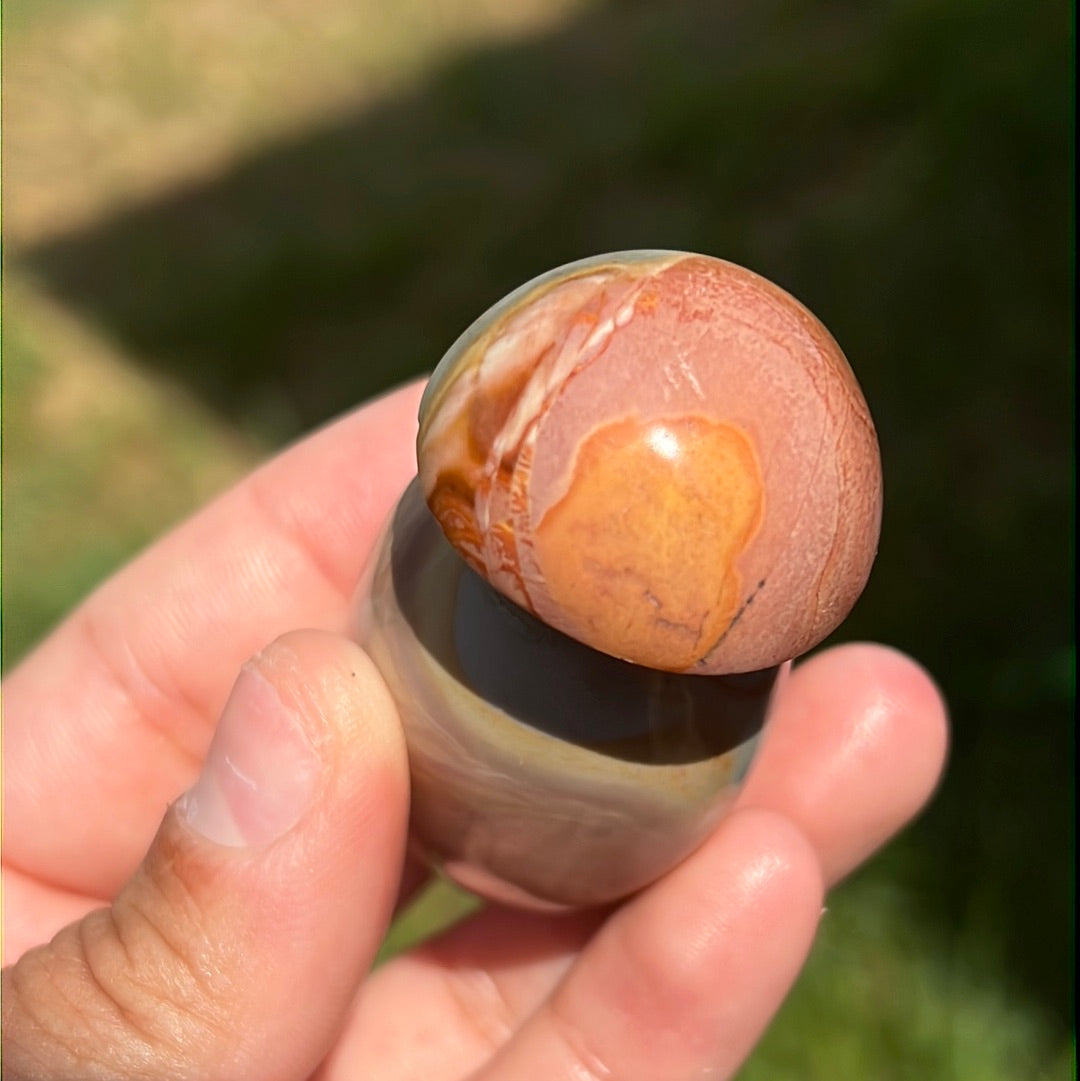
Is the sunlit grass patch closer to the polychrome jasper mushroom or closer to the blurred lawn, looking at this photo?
the blurred lawn

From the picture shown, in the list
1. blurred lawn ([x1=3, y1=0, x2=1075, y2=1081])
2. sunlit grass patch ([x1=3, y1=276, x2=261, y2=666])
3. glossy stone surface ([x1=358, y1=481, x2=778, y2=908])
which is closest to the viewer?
glossy stone surface ([x1=358, y1=481, x2=778, y2=908])

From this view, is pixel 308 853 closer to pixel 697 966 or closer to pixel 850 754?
pixel 697 966

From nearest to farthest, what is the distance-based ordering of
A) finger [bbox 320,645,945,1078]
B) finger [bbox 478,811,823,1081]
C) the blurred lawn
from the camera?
finger [bbox 478,811,823,1081], finger [bbox 320,645,945,1078], the blurred lawn

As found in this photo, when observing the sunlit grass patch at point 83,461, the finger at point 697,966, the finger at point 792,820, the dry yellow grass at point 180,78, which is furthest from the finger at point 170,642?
the dry yellow grass at point 180,78

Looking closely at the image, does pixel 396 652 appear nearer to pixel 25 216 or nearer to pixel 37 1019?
pixel 37 1019

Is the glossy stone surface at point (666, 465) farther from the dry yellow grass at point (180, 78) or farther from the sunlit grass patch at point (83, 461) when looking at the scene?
the dry yellow grass at point (180, 78)

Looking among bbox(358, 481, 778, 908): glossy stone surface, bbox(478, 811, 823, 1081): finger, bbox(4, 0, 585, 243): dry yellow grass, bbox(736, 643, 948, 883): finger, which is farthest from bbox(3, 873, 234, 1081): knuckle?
bbox(4, 0, 585, 243): dry yellow grass

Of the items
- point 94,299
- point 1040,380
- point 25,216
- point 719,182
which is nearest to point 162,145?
point 25,216
